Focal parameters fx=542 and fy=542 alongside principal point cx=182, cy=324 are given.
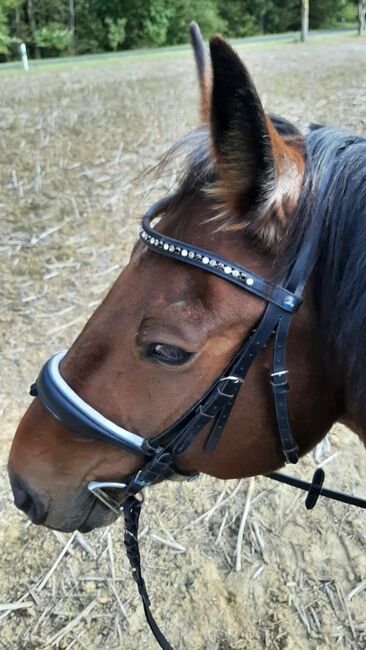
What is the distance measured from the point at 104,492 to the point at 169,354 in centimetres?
54

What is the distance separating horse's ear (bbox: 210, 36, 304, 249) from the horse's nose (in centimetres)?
103

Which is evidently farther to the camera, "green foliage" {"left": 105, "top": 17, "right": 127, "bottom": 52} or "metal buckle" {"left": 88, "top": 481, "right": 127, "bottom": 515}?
"green foliage" {"left": 105, "top": 17, "right": 127, "bottom": 52}

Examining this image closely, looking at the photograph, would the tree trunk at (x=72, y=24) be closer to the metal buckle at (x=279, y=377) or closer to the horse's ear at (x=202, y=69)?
the horse's ear at (x=202, y=69)

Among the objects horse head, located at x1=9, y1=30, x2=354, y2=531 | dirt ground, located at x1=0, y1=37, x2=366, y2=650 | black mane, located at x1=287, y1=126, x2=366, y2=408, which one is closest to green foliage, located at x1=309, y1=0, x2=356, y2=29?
dirt ground, located at x1=0, y1=37, x2=366, y2=650

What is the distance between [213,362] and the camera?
1423mm

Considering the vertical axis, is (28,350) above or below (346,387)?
below

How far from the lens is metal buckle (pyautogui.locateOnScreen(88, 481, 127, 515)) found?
162 cm

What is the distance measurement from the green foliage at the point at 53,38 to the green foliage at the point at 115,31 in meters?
2.34

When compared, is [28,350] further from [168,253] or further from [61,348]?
[168,253]

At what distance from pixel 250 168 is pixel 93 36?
30309mm

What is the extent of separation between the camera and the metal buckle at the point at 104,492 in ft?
5.33

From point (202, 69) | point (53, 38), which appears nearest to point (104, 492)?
point (202, 69)

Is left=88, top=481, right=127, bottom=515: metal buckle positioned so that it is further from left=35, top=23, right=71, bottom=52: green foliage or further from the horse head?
left=35, top=23, right=71, bottom=52: green foliage

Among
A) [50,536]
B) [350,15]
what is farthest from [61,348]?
[350,15]
